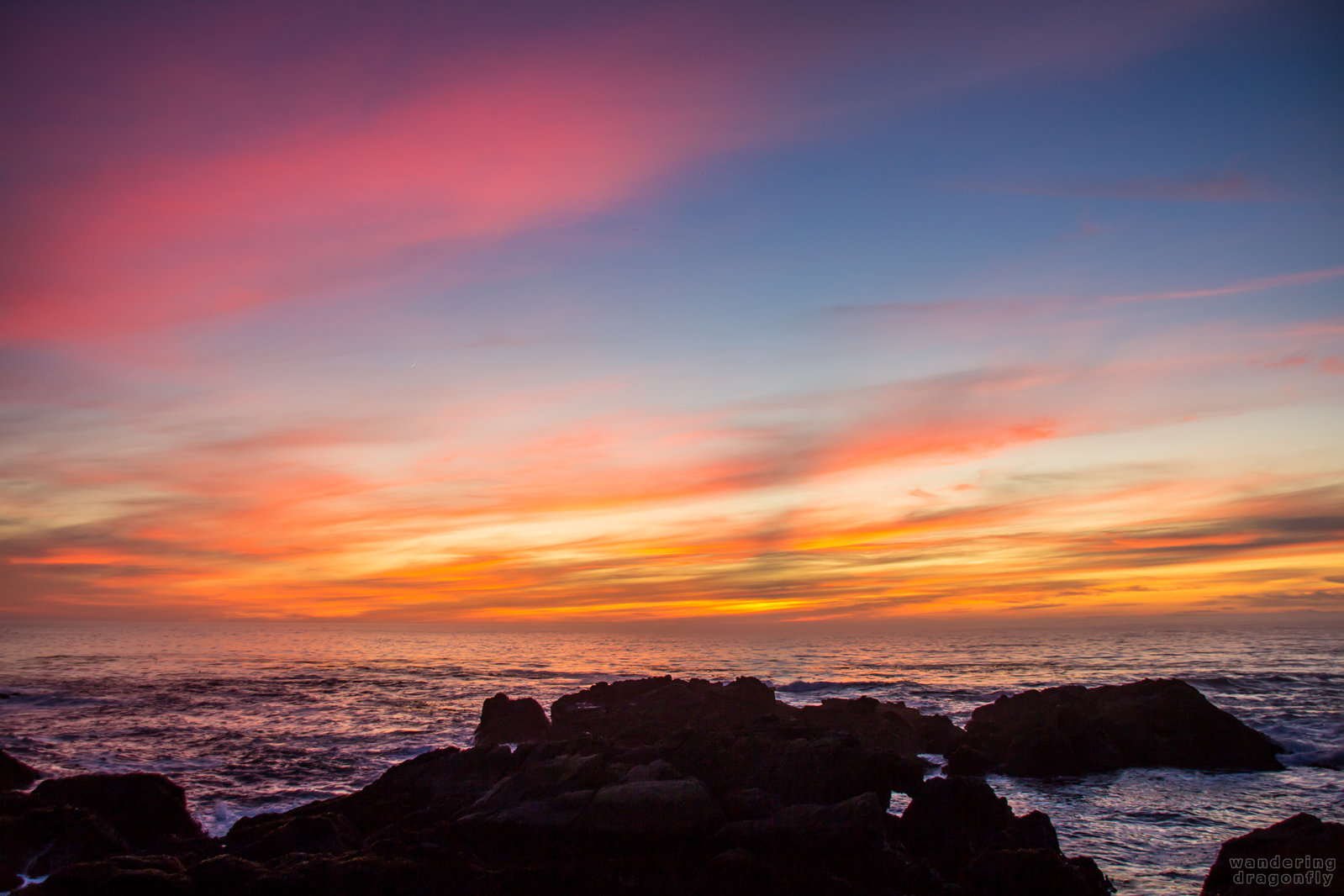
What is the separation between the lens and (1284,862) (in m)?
12.8

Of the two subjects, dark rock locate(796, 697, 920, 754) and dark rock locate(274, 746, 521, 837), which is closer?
dark rock locate(274, 746, 521, 837)

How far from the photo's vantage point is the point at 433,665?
8156 cm

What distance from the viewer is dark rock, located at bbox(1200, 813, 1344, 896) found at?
473 inches

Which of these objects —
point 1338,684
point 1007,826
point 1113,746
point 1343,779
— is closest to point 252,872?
Answer: point 1007,826

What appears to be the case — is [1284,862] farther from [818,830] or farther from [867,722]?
[867,722]

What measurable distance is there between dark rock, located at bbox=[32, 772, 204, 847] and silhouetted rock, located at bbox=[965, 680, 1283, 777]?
2589 centimetres

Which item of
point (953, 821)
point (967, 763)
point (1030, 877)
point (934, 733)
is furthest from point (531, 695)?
point (1030, 877)

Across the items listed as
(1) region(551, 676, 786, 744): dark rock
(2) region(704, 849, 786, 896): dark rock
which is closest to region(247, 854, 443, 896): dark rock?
(2) region(704, 849, 786, 896): dark rock

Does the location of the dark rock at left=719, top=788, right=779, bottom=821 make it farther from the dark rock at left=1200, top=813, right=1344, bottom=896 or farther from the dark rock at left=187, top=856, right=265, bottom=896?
the dark rock at left=187, top=856, right=265, bottom=896

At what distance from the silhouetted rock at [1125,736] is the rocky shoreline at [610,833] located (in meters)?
1.05

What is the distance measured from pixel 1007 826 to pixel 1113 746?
1418 centimetres

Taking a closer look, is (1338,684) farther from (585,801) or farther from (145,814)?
(145,814)

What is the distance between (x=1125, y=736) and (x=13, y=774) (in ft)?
125

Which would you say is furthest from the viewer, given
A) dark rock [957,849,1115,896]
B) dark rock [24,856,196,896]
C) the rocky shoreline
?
the rocky shoreline
